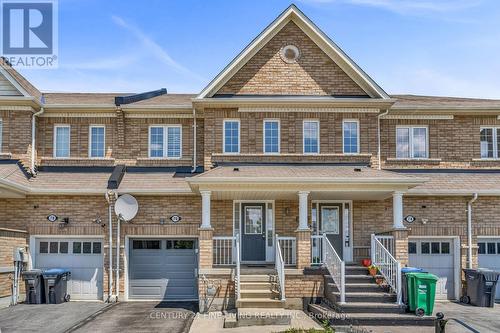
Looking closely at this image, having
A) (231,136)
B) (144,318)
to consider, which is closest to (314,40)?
(231,136)

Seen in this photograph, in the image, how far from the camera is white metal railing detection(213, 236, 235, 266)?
16625 mm

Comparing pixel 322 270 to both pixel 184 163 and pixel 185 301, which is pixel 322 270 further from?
pixel 184 163

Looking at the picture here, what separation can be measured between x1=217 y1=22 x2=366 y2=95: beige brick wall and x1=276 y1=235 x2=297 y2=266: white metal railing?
4.53m

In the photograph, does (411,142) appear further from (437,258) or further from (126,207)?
(126,207)

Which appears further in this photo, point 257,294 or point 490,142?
point 490,142

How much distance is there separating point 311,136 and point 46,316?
29.7 ft

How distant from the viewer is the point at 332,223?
17.7 meters

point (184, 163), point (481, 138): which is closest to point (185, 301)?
point (184, 163)

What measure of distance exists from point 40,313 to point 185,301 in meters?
4.33

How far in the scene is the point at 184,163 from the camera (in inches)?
728

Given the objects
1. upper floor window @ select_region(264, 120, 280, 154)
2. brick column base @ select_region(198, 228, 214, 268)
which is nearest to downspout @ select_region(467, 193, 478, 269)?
upper floor window @ select_region(264, 120, 280, 154)

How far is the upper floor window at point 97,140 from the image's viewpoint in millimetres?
18625

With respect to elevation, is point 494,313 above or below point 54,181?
below

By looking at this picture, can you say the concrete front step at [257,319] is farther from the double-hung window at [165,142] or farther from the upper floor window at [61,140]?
the upper floor window at [61,140]
